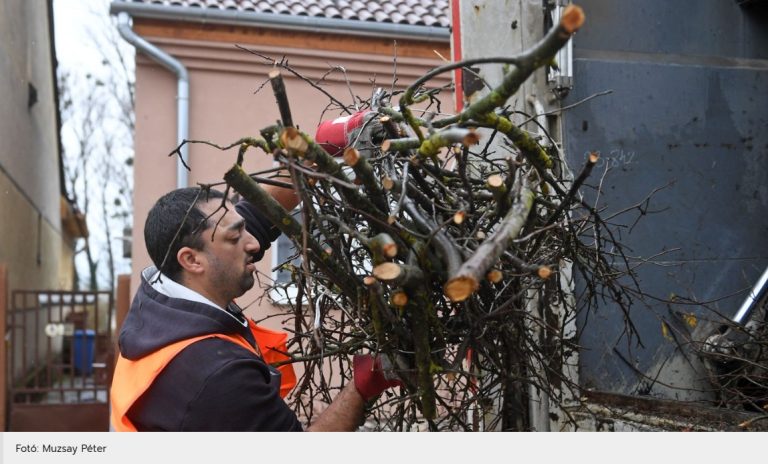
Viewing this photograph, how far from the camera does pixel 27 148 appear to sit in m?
11.2

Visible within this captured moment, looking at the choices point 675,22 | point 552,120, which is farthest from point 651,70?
point 552,120

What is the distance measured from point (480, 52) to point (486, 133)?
1.21 ft

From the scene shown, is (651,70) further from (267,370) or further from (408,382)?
(267,370)

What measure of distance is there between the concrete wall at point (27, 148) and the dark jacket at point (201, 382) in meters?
7.63

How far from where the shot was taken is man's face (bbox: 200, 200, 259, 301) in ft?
7.88

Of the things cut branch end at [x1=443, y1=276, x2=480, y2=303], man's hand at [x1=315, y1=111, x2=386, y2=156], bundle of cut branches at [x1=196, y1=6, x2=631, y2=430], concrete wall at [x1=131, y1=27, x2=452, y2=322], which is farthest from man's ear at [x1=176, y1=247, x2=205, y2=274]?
concrete wall at [x1=131, y1=27, x2=452, y2=322]

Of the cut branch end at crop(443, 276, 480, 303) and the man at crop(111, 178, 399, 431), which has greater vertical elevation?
the cut branch end at crop(443, 276, 480, 303)

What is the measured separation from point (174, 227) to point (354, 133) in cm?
61

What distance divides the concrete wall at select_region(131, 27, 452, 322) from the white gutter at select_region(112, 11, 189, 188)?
84 millimetres

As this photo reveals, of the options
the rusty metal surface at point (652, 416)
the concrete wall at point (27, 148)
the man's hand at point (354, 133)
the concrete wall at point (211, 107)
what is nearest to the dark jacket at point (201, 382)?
the man's hand at point (354, 133)

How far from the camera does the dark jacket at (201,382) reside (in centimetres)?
204

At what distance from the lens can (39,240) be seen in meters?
12.9

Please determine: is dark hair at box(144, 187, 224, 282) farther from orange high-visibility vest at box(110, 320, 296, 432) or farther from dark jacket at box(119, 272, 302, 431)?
orange high-visibility vest at box(110, 320, 296, 432)

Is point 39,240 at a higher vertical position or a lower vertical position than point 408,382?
lower
